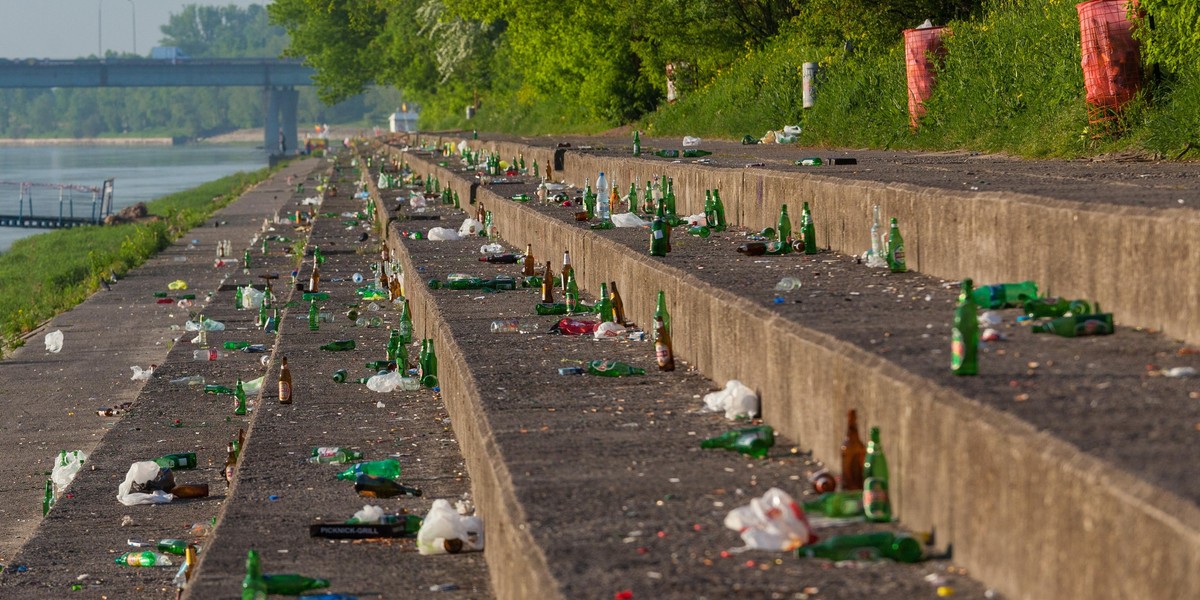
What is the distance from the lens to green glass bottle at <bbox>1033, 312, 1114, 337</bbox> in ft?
15.5

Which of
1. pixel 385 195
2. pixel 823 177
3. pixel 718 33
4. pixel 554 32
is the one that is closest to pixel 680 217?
pixel 823 177

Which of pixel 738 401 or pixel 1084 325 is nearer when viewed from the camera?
pixel 1084 325

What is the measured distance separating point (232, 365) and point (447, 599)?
1037 centimetres

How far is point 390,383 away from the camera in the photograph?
916 cm

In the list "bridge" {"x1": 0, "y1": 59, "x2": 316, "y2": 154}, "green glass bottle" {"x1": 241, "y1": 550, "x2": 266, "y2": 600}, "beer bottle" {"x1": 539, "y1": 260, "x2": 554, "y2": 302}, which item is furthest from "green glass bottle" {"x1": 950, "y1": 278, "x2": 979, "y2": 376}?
"bridge" {"x1": 0, "y1": 59, "x2": 316, "y2": 154}

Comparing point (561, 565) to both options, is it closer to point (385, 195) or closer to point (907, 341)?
point (907, 341)

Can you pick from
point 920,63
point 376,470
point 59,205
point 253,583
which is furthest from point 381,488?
point 59,205

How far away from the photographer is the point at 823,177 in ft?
27.0

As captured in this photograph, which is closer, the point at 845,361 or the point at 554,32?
the point at 845,361

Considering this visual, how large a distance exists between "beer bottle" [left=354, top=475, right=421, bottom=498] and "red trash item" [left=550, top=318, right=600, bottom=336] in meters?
1.61

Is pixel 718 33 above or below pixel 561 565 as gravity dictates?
above

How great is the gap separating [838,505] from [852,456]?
0.21 meters

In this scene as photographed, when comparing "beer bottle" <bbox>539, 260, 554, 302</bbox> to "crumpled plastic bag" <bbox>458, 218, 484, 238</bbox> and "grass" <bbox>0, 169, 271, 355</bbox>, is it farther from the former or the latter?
"grass" <bbox>0, 169, 271, 355</bbox>

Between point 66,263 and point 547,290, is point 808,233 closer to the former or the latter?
point 547,290
